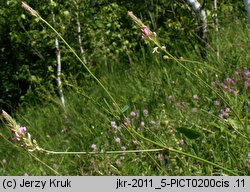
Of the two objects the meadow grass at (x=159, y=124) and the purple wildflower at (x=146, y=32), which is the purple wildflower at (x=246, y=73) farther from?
the purple wildflower at (x=146, y=32)

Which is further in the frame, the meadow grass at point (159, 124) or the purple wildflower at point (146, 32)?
the meadow grass at point (159, 124)

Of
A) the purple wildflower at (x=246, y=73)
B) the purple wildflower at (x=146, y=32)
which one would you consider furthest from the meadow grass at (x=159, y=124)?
the purple wildflower at (x=146, y=32)

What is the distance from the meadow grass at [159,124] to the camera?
239cm

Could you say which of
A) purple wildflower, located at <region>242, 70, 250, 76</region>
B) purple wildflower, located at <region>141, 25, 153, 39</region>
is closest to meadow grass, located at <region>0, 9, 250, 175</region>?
purple wildflower, located at <region>242, 70, 250, 76</region>

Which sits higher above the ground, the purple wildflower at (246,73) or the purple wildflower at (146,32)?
the purple wildflower at (246,73)

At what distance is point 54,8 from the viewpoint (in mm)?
5418

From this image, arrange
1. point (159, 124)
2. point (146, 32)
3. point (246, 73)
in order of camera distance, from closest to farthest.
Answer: point (146, 32) < point (159, 124) < point (246, 73)

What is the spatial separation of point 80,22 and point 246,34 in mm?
2302

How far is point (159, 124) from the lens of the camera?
2.90 metres

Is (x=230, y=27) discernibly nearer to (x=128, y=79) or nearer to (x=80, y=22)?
(x=128, y=79)

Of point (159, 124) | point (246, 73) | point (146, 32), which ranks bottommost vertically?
point (146, 32)

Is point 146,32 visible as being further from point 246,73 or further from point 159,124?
point 246,73

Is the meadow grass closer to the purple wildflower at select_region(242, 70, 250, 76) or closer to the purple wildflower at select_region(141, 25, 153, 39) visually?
Result: the purple wildflower at select_region(242, 70, 250, 76)

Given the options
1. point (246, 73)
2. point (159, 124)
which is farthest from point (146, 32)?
point (246, 73)
